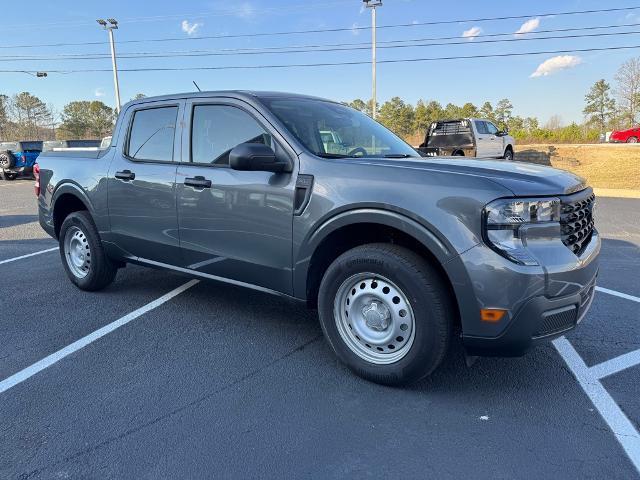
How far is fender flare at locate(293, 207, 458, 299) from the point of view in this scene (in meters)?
2.74

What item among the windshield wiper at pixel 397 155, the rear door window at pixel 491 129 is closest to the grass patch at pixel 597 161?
the rear door window at pixel 491 129

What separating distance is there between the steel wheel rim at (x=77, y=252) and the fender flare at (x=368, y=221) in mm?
2649

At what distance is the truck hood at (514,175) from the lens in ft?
8.80

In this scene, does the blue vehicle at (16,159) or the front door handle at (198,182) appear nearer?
the front door handle at (198,182)

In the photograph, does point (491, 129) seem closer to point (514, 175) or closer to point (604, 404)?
point (514, 175)

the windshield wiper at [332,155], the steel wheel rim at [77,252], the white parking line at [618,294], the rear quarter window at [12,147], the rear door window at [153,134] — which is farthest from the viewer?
the rear quarter window at [12,147]

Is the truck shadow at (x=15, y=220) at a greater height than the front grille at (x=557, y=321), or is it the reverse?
the front grille at (x=557, y=321)

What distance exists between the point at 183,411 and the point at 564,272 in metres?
2.24

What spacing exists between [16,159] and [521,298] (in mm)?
23478

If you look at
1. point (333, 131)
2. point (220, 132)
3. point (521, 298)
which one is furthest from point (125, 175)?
point (521, 298)

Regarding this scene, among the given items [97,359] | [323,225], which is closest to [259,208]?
[323,225]

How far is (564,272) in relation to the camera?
2.64m

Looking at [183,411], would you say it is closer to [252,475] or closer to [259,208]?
[252,475]

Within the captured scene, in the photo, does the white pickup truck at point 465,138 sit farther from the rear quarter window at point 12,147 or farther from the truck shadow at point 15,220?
the rear quarter window at point 12,147
